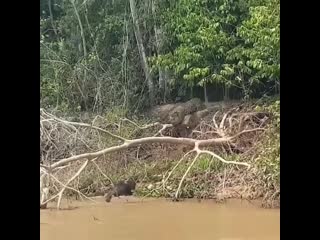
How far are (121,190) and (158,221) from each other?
0.34 meters

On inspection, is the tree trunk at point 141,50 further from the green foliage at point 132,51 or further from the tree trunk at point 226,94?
the tree trunk at point 226,94

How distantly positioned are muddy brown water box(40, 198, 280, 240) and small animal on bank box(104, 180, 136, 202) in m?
0.04

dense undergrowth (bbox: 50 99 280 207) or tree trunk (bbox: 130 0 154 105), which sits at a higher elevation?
tree trunk (bbox: 130 0 154 105)

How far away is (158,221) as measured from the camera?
11.1 ft

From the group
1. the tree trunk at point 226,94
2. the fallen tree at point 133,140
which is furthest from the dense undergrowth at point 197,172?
the tree trunk at point 226,94

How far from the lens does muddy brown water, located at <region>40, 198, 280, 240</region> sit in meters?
3.28

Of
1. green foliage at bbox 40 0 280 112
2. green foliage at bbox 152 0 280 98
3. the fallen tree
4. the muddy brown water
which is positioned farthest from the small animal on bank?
green foliage at bbox 152 0 280 98

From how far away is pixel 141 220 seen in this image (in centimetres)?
338

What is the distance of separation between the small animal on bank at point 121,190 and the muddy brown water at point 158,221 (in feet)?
0.13

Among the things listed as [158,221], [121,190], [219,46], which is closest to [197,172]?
[158,221]

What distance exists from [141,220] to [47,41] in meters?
1.38

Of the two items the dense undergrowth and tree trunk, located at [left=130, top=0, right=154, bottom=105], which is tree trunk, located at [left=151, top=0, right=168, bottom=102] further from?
the dense undergrowth
